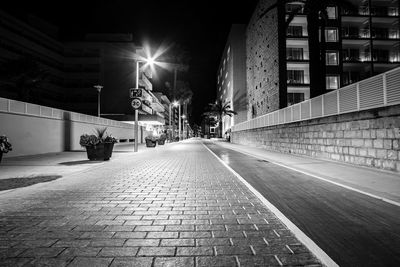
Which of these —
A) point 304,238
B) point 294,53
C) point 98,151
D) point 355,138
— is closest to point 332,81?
point 294,53

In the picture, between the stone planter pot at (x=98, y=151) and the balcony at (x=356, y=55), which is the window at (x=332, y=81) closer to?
the balcony at (x=356, y=55)

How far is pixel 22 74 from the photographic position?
137 feet

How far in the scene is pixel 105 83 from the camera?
2188 inches

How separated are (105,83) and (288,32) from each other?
126ft

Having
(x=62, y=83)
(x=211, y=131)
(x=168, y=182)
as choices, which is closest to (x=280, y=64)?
(x=168, y=182)

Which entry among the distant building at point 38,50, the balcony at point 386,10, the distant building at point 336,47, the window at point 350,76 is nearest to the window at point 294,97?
the distant building at point 336,47

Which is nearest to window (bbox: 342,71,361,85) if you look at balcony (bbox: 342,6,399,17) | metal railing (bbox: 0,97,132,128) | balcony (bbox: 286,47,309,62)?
balcony (bbox: 286,47,309,62)

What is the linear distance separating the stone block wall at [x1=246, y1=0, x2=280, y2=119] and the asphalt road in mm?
30103

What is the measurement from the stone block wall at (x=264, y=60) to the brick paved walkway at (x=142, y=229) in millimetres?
31600

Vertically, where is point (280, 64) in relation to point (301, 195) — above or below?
above

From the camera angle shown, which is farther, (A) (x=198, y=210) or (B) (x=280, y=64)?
(B) (x=280, y=64)

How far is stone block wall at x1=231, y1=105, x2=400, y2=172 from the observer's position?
914 cm

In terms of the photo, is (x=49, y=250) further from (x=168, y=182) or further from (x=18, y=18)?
(x=18, y=18)

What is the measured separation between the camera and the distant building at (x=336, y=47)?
35.4m
